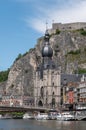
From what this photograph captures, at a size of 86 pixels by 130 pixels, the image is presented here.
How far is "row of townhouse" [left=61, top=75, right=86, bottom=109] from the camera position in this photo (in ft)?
532

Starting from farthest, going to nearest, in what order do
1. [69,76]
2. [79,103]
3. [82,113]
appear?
[69,76], [79,103], [82,113]

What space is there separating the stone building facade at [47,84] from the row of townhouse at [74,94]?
2861 millimetres

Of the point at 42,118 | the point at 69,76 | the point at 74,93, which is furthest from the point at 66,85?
the point at 42,118

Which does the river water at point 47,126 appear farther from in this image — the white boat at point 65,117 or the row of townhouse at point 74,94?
the row of townhouse at point 74,94

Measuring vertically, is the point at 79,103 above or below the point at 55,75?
below

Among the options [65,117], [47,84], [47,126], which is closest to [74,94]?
[47,84]

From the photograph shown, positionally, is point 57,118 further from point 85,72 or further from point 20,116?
point 85,72

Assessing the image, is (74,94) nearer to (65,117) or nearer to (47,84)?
(47,84)

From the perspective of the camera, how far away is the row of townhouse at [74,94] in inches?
6387

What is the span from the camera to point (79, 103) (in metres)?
162

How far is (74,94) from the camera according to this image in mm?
170375

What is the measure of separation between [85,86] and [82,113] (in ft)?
84.5

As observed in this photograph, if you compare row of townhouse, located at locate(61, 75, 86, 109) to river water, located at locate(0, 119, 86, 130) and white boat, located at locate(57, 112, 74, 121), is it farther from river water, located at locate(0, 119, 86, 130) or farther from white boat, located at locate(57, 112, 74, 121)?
river water, located at locate(0, 119, 86, 130)

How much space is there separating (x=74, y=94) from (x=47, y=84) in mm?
23748
